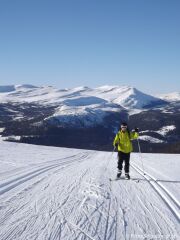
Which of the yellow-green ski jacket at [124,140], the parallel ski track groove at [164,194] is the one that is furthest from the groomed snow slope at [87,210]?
the yellow-green ski jacket at [124,140]

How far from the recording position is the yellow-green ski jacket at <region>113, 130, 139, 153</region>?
50.1ft

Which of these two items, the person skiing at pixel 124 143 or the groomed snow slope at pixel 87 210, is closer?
the groomed snow slope at pixel 87 210

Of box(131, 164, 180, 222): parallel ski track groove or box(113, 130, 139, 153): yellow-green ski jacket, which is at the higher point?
box(113, 130, 139, 153): yellow-green ski jacket

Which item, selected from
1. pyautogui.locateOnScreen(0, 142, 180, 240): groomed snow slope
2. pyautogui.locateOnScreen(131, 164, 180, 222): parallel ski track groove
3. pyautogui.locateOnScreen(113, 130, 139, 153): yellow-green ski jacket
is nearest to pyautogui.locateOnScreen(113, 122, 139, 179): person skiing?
pyautogui.locateOnScreen(113, 130, 139, 153): yellow-green ski jacket

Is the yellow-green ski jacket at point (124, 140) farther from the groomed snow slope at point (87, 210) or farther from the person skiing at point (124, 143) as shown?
the groomed snow slope at point (87, 210)

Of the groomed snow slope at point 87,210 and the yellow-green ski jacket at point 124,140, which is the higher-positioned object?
the yellow-green ski jacket at point 124,140

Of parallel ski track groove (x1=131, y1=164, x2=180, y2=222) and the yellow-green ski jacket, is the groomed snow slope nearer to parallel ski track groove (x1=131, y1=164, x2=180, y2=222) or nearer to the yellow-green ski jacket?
parallel ski track groove (x1=131, y1=164, x2=180, y2=222)

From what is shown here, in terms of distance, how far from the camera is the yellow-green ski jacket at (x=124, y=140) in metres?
15.3

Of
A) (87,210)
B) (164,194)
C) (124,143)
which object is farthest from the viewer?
(124,143)

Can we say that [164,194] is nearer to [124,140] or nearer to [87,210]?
[87,210]

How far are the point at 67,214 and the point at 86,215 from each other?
1.43 ft

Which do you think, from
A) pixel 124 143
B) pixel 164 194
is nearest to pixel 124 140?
pixel 124 143

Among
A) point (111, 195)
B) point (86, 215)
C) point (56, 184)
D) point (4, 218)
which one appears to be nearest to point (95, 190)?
point (111, 195)

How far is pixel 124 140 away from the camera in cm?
1534
